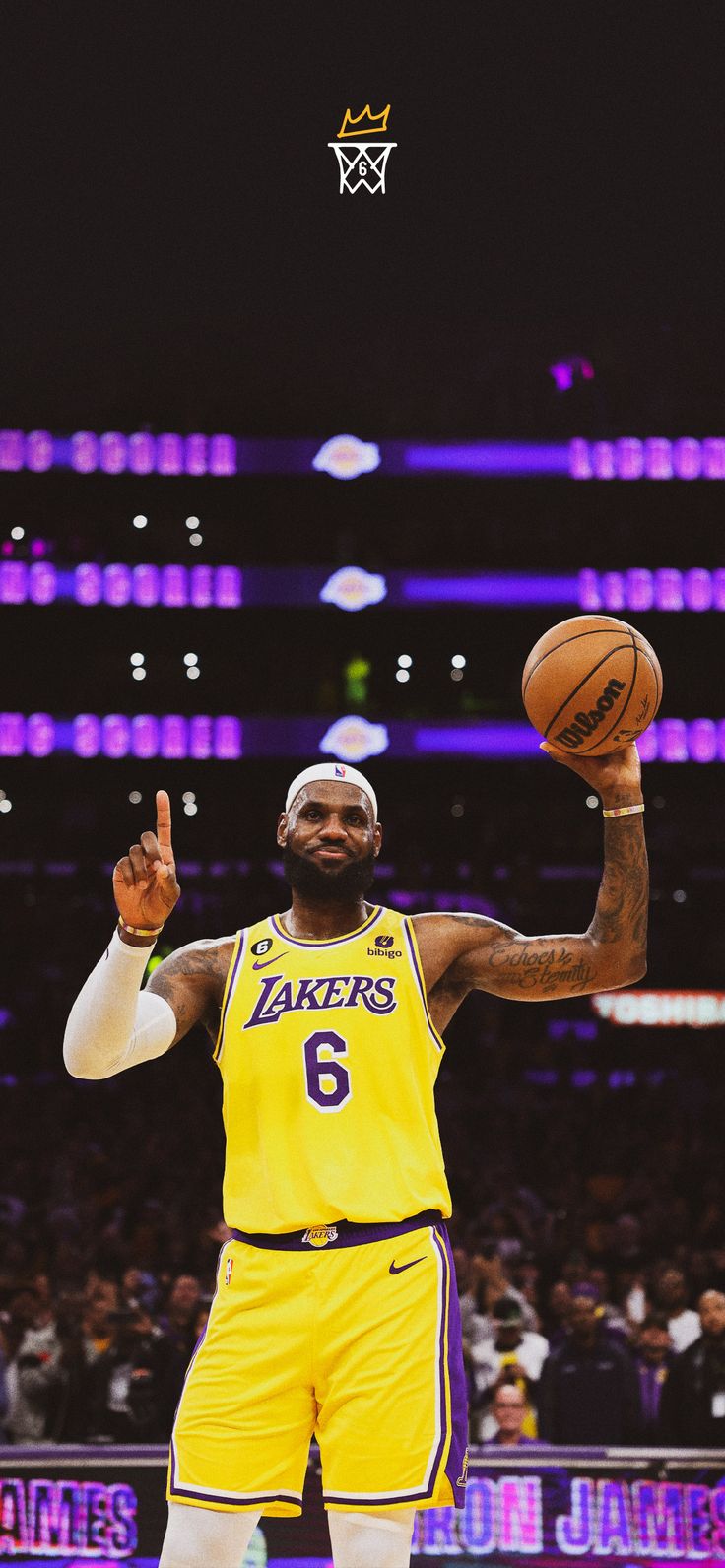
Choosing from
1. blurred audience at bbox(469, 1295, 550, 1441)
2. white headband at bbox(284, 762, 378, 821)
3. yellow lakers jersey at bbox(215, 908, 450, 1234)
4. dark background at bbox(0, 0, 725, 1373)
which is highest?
dark background at bbox(0, 0, 725, 1373)

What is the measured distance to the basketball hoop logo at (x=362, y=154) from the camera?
37.1 feet

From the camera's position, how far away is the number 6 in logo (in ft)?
13.1

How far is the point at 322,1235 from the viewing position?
391 centimetres

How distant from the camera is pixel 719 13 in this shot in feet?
34.4

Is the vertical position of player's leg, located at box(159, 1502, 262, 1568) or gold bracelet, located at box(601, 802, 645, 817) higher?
gold bracelet, located at box(601, 802, 645, 817)

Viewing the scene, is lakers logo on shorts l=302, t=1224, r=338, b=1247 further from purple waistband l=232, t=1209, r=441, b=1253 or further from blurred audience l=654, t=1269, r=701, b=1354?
blurred audience l=654, t=1269, r=701, b=1354

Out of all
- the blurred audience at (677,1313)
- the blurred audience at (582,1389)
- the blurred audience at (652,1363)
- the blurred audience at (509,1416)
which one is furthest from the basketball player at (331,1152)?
the blurred audience at (677,1313)

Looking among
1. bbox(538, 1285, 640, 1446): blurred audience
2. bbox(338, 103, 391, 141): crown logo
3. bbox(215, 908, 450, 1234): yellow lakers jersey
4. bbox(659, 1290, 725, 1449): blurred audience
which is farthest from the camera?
bbox(338, 103, 391, 141): crown logo

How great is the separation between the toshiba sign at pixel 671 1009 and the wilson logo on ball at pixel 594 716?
21.4 metres

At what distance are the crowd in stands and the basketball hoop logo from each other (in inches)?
274

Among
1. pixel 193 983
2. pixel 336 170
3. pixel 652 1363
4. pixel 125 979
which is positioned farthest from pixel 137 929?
pixel 336 170

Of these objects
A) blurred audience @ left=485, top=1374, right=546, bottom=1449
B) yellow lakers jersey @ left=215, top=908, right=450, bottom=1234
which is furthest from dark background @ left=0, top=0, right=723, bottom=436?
yellow lakers jersey @ left=215, top=908, right=450, bottom=1234

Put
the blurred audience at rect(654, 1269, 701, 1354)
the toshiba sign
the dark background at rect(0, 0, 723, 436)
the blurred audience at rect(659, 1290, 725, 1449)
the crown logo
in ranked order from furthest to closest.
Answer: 1. the toshiba sign
2. the crown logo
3. the dark background at rect(0, 0, 723, 436)
4. the blurred audience at rect(654, 1269, 701, 1354)
5. the blurred audience at rect(659, 1290, 725, 1449)

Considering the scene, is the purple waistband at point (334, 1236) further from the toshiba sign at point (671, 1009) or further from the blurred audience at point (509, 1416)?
the toshiba sign at point (671, 1009)
